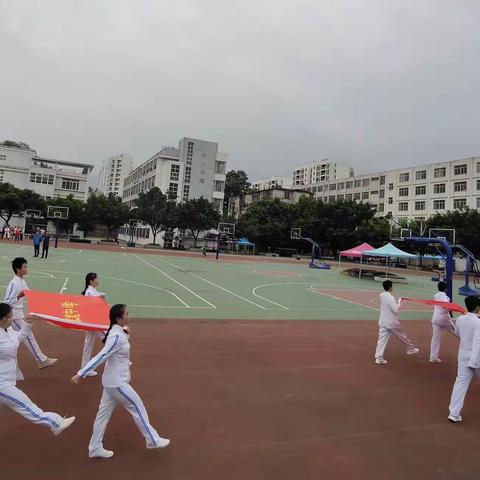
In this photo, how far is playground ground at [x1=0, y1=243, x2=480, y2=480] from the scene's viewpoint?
4242 mm

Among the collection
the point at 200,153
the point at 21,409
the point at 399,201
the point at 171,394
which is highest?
the point at 200,153

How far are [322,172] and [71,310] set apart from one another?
125184mm

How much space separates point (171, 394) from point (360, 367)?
12.8 feet

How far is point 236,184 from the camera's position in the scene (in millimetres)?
90500

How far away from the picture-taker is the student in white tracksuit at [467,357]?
17.5 feet

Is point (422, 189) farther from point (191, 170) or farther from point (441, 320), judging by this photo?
point (441, 320)

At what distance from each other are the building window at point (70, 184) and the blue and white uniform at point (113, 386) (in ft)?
261

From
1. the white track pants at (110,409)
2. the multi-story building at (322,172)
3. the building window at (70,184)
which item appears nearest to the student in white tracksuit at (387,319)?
the white track pants at (110,409)

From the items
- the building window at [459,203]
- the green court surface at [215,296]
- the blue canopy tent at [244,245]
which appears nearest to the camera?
the green court surface at [215,296]

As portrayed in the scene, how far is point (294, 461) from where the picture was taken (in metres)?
4.38

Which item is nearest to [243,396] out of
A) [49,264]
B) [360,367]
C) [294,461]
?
[294,461]

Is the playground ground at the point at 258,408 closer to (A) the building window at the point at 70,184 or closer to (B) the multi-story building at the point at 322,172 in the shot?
(A) the building window at the point at 70,184

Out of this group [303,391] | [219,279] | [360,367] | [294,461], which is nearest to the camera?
[294,461]

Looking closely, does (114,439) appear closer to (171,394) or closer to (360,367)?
(171,394)
